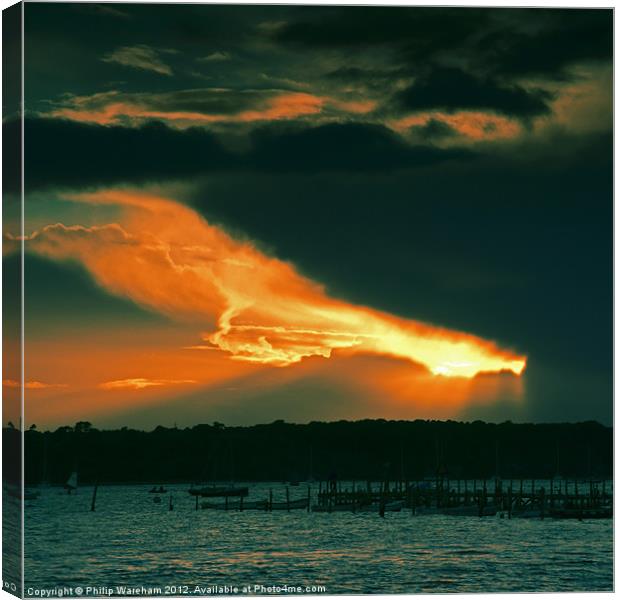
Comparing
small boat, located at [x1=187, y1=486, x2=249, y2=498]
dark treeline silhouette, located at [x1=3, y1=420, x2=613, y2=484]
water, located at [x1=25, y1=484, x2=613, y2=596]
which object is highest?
dark treeline silhouette, located at [x1=3, y1=420, x2=613, y2=484]

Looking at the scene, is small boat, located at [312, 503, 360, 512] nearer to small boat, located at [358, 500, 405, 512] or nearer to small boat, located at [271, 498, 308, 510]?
small boat, located at [358, 500, 405, 512]

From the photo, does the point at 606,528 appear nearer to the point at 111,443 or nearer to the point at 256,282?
the point at 256,282

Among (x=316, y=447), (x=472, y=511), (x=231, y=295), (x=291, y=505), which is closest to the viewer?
A: (x=231, y=295)

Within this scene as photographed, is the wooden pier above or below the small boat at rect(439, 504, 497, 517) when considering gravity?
above

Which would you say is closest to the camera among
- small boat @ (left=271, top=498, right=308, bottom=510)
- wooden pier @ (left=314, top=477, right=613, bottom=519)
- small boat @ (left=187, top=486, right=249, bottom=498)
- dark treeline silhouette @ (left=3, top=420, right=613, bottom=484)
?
dark treeline silhouette @ (left=3, top=420, right=613, bottom=484)

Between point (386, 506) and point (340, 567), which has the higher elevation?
point (386, 506)

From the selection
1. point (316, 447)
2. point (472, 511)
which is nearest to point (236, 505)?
point (472, 511)

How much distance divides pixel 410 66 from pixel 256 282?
325 centimetres

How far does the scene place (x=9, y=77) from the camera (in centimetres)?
1424

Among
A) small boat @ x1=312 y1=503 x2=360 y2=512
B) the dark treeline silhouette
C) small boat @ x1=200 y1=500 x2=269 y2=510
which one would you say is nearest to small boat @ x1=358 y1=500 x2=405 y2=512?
small boat @ x1=312 y1=503 x2=360 y2=512

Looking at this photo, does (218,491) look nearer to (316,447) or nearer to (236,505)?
(236,505)

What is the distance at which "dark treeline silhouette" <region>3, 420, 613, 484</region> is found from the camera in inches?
752

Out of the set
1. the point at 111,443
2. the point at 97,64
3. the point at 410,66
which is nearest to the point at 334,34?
the point at 410,66

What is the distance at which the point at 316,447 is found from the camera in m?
26.3
